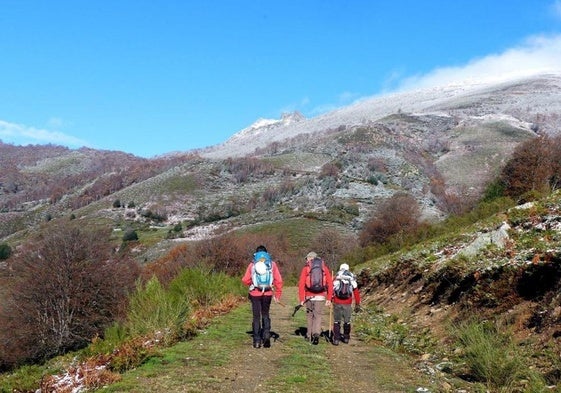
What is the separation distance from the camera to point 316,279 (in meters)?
10.6

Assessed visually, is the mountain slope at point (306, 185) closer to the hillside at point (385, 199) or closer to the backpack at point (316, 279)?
the hillside at point (385, 199)

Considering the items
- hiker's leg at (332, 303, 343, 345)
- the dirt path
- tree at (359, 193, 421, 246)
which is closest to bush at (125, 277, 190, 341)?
the dirt path

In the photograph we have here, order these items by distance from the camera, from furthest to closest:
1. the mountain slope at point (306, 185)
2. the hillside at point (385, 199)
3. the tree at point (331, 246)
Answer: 1. the mountain slope at point (306, 185)
2. the tree at point (331, 246)
3. the hillside at point (385, 199)

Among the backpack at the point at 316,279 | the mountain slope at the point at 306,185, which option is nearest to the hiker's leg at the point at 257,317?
the backpack at the point at 316,279

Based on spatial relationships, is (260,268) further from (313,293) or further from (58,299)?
(58,299)

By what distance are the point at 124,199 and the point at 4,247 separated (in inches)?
2173

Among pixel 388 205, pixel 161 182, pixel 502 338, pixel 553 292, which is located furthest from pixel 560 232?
pixel 161 182

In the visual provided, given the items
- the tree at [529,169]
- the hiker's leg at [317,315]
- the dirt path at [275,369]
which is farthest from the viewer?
the tree at [529,169]

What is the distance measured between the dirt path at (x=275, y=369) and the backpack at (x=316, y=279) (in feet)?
3.79

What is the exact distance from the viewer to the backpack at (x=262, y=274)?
9867mm

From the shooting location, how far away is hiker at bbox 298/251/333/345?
34.5 ft

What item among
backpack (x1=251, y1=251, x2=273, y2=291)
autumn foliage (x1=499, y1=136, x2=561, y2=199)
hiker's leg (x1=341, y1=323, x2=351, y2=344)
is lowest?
hiker's leg (x1=341, y1=323, x2=351, y2=344)

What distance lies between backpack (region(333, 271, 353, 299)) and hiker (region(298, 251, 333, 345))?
1.00ft

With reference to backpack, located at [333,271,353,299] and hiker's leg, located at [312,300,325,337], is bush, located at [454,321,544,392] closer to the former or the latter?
backpack, located at [333,271,353,299]
